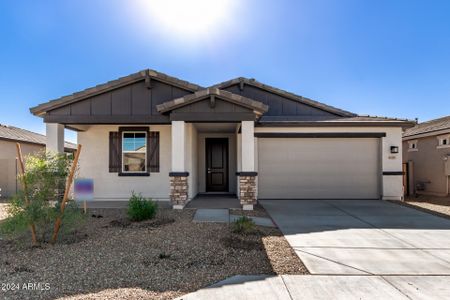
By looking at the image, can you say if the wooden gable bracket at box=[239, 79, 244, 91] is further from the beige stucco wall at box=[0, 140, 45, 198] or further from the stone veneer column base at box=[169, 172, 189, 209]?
the beige stucco wall at box=[0, 140, 45, 198]

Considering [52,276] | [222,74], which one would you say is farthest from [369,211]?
[222,74]

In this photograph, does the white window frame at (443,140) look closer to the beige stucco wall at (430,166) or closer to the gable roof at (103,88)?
the beige stucco wall at (430,166)

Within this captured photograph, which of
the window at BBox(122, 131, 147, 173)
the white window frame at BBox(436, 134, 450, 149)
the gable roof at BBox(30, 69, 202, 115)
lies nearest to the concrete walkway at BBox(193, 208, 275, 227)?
the window at BBox(122, 131, 147, 173)

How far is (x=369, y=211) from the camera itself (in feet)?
28.1

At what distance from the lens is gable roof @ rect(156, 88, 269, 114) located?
27.4 ft

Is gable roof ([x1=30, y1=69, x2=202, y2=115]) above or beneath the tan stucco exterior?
above

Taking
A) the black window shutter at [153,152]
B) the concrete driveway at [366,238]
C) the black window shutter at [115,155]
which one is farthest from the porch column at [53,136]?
the concrete driveway at [366,238]

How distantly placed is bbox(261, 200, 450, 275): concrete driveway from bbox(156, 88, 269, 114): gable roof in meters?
3.23

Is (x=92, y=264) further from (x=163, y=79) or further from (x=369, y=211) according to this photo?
(x=369, y=211)

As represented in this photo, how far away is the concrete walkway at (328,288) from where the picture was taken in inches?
131

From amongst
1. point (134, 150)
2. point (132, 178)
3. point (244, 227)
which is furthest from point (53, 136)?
point (244, 227)

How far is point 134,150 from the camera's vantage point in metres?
10.6

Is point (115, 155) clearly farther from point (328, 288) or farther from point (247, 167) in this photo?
point (328, 288)

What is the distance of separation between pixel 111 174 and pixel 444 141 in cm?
1455
